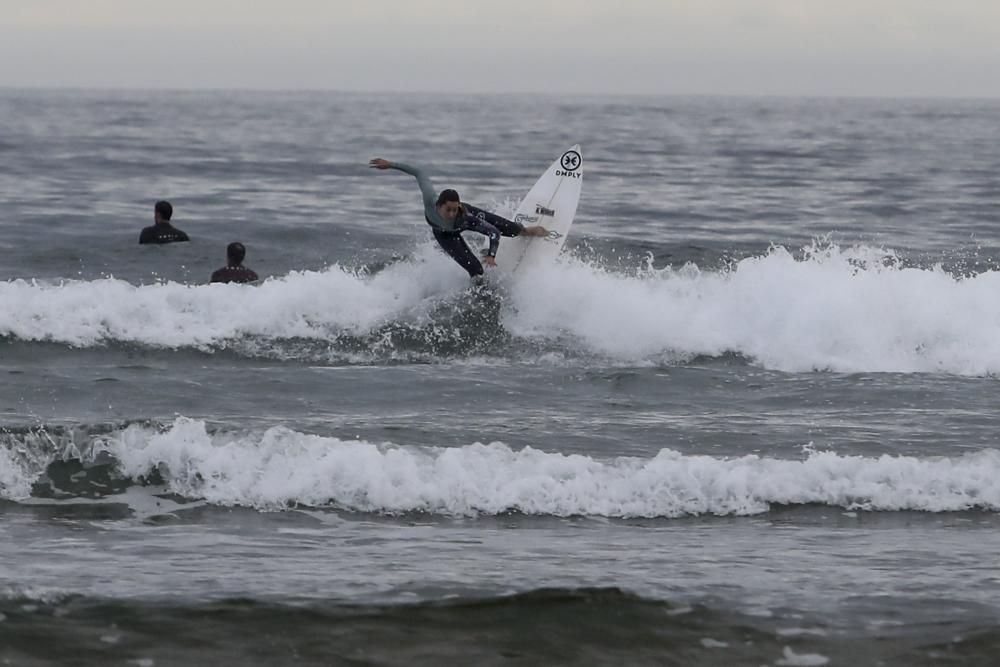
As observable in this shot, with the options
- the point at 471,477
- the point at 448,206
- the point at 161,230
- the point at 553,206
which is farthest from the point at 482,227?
the point at 161,230

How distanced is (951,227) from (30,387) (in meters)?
18.9

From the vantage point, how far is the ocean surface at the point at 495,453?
22.3 ft

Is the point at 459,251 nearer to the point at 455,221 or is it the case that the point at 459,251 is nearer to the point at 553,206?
the point at 455,221

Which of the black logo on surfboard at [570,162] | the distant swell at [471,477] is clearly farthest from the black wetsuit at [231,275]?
the distant swell at [471,477]

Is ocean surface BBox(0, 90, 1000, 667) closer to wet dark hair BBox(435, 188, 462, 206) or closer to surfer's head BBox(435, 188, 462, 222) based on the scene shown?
surfer's head BBox(435, 188, 462, 222)

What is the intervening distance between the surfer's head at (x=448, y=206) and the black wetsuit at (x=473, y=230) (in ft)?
0.34

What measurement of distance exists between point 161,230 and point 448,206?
7404mm

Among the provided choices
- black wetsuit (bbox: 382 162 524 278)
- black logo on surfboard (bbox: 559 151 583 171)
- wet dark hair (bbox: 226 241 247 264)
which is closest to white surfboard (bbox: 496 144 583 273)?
black logo on surfboard (bbox: 559 151 583 171)

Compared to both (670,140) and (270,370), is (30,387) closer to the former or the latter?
(270,370)

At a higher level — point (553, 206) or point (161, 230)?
point (553, 206)

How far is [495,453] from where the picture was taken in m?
9.73

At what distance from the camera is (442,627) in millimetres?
6777

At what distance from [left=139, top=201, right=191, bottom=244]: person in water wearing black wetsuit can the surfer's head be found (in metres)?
6.83

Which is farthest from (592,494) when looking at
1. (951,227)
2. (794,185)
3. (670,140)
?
(670,140)
